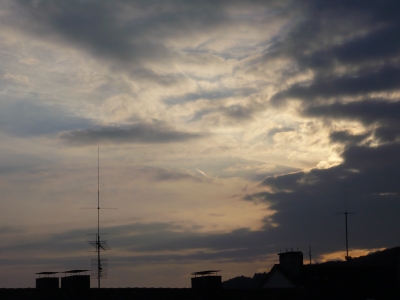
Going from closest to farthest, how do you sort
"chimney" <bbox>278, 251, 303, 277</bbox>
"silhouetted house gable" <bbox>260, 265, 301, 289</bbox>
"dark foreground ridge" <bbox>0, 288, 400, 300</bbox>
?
1. "dark foreground ridge" <bbox>0, 288, 400, 300</bbox>
2. "silhouetted house gable" <bbox>260, 265, 301, 289</bbox>
3. "chimney" <bbox>278, 251, 303, 277</bbox>

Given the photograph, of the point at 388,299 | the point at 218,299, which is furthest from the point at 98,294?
the point at 388,299

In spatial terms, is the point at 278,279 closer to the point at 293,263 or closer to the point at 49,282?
the point at 293,263

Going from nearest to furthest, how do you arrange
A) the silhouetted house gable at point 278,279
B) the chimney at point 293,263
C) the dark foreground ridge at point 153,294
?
the dark foreground ridge at point 153,294
the silhouetted house gable at point 278,279
the chimney at point 293,263

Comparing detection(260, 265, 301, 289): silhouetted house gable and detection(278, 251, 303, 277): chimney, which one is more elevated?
detection(278, 251, 303, 277): chimney

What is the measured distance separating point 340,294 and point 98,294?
24.2 m

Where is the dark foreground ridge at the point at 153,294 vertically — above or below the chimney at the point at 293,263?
below

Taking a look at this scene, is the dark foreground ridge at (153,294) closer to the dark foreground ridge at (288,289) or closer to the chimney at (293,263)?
the dark foreground ridge at (288,289)

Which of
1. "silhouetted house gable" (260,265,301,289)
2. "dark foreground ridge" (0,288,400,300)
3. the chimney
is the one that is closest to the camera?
"dark foreground ridge" (0,288,400,300)

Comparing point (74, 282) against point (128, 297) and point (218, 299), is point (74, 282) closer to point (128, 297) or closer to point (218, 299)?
point (128, 297)

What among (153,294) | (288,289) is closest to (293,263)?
(288,289)

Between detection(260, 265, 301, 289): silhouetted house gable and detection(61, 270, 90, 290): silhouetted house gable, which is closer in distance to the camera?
detection(61, 270, 90, 290): silhouetted house gable

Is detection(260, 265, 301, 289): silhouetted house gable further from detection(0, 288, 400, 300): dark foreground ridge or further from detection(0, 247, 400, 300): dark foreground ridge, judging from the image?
detection(0, 288, 400, 300): dark foreground ridge

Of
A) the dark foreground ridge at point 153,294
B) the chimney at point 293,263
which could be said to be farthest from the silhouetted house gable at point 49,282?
the chimney at point 293,263

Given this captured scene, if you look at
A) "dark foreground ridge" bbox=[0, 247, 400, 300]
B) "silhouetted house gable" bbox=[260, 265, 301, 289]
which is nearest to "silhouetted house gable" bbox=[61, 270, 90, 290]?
"dark foreground ridge" bbox=[0, 247, 400, 300]
